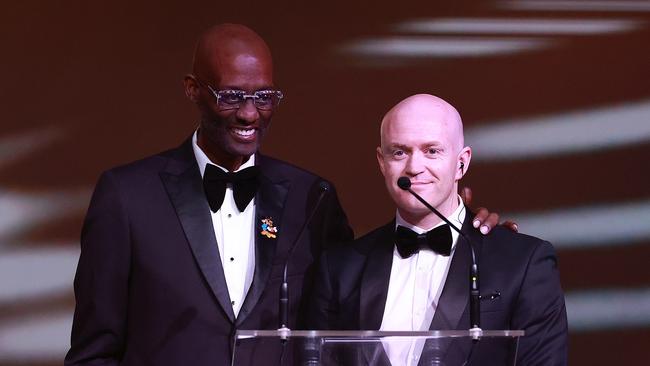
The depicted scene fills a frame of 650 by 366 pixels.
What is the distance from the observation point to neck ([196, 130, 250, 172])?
10.5 ft

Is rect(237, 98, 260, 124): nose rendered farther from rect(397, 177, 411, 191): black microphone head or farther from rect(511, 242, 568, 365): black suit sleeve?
rect(511, 242, 568, 365): black suit sleeve

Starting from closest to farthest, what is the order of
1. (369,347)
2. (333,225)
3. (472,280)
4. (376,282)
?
(369,347), (472,280), (376,282), (333,225)

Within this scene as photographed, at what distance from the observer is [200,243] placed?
3.11m

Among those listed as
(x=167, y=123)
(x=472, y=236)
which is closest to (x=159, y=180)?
(x=472, y=236)

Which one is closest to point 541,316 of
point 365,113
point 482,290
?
point 482,290

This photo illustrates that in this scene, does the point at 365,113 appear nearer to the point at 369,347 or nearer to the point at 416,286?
the point at 416,286

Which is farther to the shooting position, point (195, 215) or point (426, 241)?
point (195, 215)

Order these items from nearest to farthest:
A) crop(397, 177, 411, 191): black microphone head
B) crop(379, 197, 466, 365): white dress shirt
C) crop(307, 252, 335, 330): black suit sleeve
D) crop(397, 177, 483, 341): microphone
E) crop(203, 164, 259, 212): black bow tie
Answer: crop(397, 177, 483, 341): microphone, crop(397, 177, 411, 191): black microphone head, crop(379, 197, 466, 365): white dress shirt, crop(307, 252, 335, 330): black suit sleeve, crop(203, 164, 259, 212): black bow tie

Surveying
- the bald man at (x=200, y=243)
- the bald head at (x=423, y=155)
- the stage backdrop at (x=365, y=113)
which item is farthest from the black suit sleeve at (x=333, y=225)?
the stage backdrop at (x=365, y=113)

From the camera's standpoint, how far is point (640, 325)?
4305mm

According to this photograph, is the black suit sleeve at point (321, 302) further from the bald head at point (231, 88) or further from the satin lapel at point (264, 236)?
the bald head at point (231, 88)

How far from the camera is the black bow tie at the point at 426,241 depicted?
9.88ft

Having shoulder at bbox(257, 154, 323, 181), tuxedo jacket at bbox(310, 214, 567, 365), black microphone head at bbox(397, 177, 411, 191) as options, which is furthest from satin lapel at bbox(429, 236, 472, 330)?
shoulder at bbox(257, 154, 323, 181)

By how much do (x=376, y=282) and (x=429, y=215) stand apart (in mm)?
196
